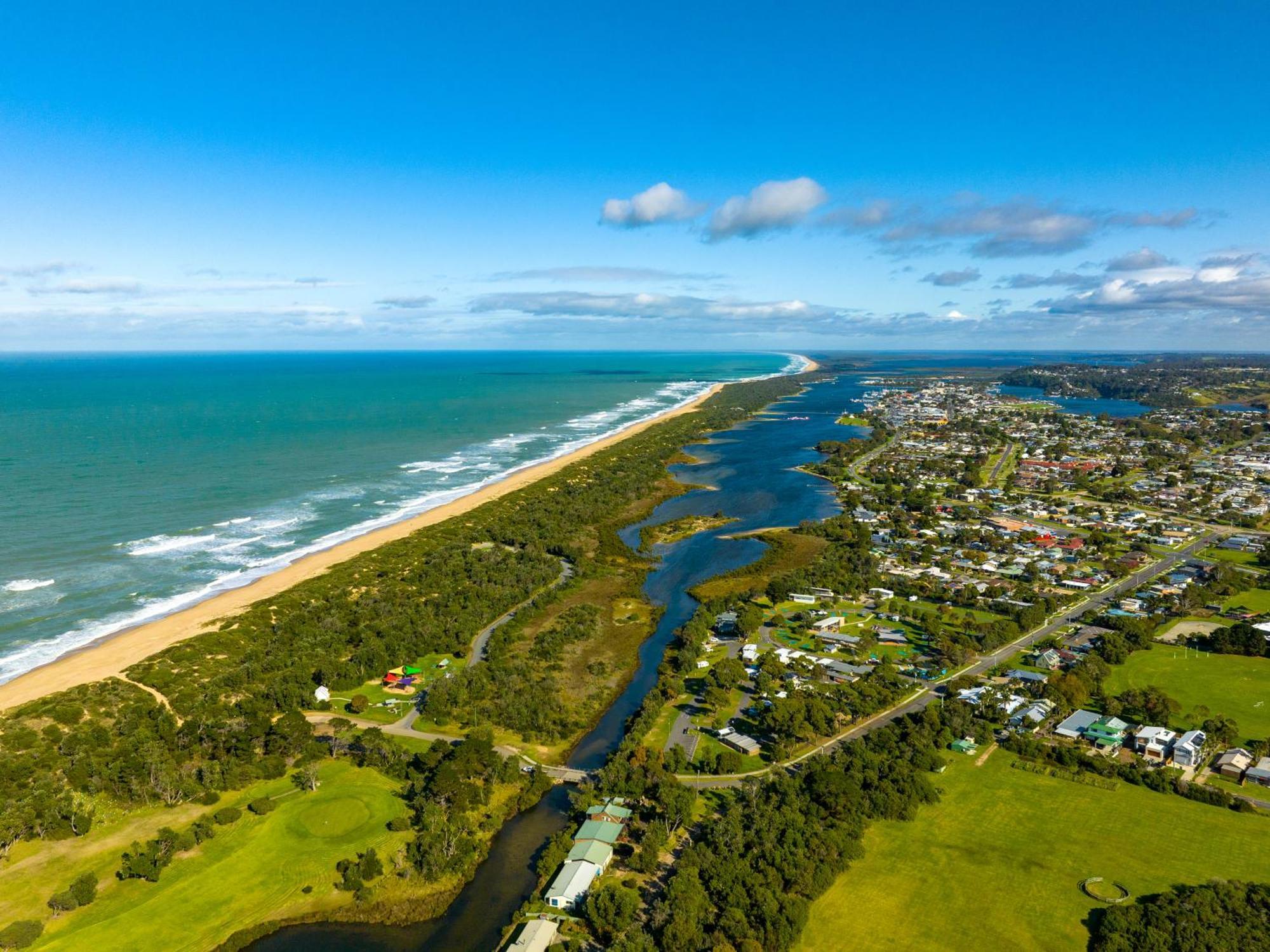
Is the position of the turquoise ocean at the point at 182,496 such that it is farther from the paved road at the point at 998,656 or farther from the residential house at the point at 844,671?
the residential house at the point at 844,671

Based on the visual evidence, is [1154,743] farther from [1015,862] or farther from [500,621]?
[500,621]

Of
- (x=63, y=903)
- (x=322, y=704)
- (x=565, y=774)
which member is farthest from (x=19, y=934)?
(x=565, y=774)

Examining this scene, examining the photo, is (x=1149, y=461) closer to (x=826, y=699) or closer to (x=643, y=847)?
(x=826, y=699)

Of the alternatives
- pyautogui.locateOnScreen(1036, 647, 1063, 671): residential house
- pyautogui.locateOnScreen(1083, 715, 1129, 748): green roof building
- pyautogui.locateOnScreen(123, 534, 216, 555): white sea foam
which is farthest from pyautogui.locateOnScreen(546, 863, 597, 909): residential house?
pyautogui.locateOnScreen(123, 534, 216, 555): white sea foam

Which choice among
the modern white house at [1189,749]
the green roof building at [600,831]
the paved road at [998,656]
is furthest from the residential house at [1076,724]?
the green roof building at [600,831]

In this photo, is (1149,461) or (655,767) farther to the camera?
(1149,461)

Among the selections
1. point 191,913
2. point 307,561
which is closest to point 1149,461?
point 307,561
